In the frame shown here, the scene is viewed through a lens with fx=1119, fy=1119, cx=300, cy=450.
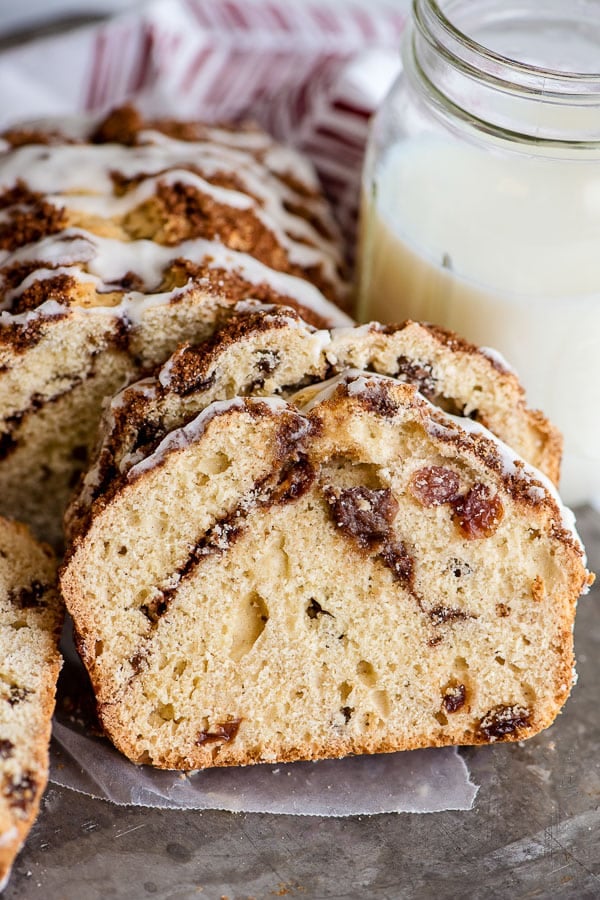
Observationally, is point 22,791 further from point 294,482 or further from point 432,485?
point 432,485

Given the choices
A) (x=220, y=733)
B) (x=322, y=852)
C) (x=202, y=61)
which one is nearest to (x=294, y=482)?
(x=220, y=733)

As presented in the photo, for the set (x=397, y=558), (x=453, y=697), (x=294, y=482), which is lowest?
(x=453, y=697)

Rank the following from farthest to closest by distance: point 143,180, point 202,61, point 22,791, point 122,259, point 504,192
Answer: point 202,61 < point 143,180 < point 504,192 < point 122,259 < point 22,791

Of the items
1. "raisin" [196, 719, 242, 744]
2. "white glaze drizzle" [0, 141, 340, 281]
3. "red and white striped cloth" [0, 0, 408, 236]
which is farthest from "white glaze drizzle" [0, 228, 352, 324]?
"red and white striped cloth" [0, 0, 408, 236]

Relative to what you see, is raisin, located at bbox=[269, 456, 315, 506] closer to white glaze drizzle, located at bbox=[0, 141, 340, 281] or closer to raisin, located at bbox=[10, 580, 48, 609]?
raisin, located at bbox=[10, 580, 48, 609]

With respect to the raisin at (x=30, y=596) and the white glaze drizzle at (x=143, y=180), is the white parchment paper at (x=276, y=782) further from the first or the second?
the white glaze drizzle at (x=143, y=180)

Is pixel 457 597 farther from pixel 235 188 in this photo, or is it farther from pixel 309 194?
pixel 309 194
